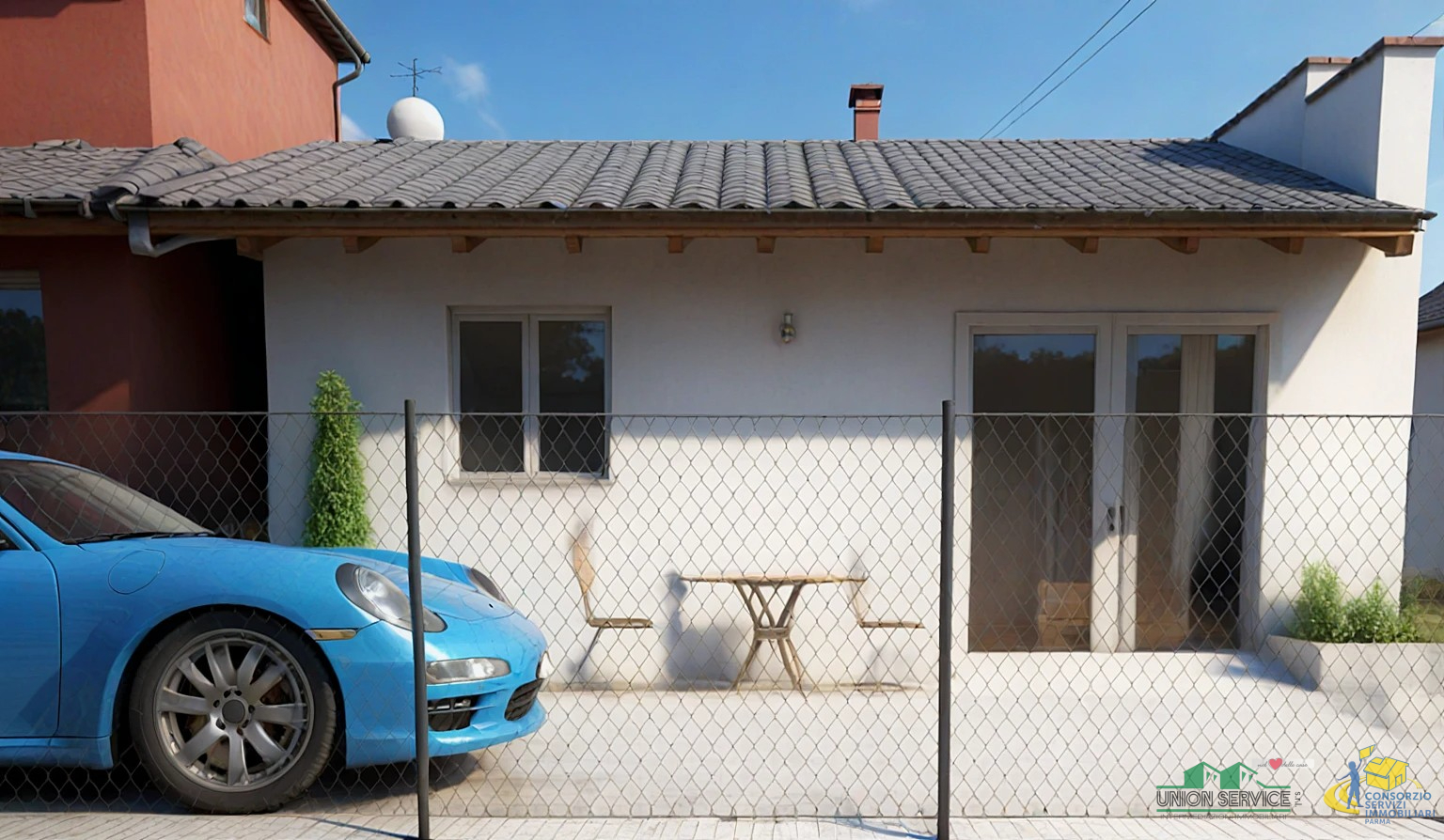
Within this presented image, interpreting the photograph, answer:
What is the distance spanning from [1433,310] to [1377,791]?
33.0 ft

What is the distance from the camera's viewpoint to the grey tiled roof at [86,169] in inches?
188

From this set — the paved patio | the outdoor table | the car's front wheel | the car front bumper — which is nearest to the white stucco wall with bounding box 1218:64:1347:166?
the outdoor table

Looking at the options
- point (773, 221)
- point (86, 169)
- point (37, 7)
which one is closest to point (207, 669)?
point (773, 221)

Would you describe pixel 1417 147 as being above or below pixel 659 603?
above

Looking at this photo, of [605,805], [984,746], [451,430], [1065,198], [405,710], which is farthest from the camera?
[451,430]

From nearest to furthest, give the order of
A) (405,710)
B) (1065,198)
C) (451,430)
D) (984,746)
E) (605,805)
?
(405,710)
(605,805)
(984,746)
(1065,198)
(451,430)

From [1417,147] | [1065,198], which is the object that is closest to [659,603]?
[1065,198]

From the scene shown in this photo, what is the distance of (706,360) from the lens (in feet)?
18.1

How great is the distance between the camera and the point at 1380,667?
16.4 feet

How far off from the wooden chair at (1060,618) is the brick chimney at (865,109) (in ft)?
16.4

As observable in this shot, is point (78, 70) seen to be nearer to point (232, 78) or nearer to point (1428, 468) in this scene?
point (232, 78)

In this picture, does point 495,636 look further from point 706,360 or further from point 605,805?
point 706,360

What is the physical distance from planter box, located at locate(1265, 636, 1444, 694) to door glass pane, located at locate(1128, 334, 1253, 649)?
0.71 m

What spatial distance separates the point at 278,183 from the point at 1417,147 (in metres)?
7.13
